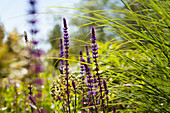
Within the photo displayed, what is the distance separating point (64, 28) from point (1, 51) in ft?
2.52

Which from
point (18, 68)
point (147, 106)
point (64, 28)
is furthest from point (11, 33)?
point (147, 106)

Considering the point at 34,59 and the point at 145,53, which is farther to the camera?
the point at 145,53

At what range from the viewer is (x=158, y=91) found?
1281mm

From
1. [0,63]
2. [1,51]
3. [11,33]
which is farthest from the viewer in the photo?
[11,33]

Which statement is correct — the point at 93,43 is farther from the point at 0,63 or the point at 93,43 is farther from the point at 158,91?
the point at 0,63

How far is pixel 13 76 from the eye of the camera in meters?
0.53

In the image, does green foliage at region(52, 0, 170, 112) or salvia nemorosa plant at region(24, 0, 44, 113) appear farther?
green foliage at region(52, 0, 170, 112)

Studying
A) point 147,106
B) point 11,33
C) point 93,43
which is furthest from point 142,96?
point 11,33

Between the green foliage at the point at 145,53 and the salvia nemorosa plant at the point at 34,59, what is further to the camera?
the green foliage at the point at 145,53

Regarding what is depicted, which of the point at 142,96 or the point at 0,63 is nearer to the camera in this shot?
the point at 0,63

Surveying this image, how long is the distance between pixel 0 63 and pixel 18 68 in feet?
0.18

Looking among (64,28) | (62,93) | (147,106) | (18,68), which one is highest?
(64,28)

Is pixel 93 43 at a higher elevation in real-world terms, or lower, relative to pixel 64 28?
lower

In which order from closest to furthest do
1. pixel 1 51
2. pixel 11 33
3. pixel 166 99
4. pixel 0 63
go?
1. pixel 0 63
2. pixel 1 51
3. pixel 11 33
4. pixel 166 99
